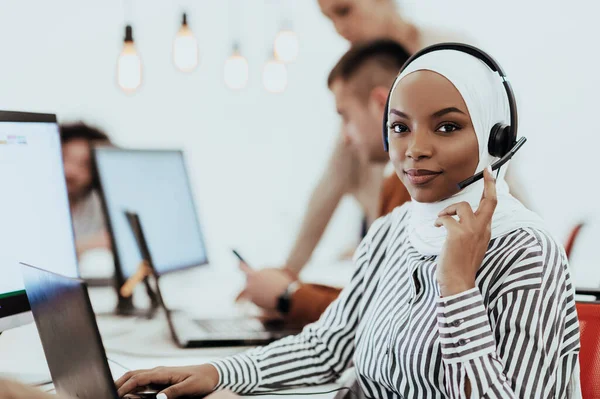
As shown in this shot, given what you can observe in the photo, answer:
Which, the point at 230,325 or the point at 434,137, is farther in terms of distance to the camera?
the point at 230,325

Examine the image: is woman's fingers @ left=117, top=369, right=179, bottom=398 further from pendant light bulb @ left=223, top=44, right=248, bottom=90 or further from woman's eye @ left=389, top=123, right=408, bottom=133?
pendant light bulb @ left=223, top=44, right=248, bottom=90

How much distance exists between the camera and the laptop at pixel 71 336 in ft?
2.88

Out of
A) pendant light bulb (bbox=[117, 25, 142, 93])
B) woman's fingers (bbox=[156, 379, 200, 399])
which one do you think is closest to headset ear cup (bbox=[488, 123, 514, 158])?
woman's fingers (bbox=[156, 379, 200, 399])

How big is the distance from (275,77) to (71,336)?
2640 mm

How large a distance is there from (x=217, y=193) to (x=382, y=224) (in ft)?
8.27

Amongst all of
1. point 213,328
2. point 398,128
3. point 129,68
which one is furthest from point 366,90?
point 398,128

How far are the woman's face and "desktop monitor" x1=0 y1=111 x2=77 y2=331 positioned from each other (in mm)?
714

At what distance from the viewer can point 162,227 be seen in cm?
198

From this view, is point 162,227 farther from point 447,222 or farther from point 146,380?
point 447,222

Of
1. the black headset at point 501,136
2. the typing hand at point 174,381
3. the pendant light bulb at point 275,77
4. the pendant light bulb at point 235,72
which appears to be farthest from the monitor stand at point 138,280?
the pendant light bulb at point 275,77

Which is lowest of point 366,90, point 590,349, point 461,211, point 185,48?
point 590,349

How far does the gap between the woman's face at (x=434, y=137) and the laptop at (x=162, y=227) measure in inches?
27.8

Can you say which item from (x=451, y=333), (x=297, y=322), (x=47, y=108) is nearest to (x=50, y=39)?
(x=47, y=108)

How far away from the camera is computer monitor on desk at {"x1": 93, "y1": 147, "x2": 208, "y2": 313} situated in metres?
1.87
